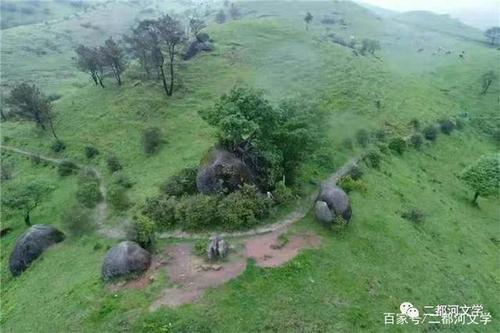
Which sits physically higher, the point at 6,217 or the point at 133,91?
the point at 133,91

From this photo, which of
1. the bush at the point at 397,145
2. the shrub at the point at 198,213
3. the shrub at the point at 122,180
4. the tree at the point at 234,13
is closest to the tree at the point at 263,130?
the shrub at the point at 198,213

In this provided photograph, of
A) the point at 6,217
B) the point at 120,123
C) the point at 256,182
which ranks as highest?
the point at 256,182

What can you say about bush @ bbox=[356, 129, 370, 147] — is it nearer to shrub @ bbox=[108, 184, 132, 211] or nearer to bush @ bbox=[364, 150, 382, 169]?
bush @ bbox=[364, 150, 382, 169]

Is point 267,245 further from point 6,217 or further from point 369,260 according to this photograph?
point 6,217

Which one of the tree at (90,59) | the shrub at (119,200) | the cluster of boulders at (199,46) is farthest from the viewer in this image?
the cluster of boulders at (199,46)

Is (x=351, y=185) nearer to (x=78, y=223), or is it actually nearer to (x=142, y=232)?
(x=142, y=232)

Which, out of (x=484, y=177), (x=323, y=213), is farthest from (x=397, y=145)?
(x=323, y=213)

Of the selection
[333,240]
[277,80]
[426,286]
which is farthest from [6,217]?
[277,80]

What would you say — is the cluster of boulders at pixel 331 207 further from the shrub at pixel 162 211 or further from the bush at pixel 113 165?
the bush at pixel 113 165
